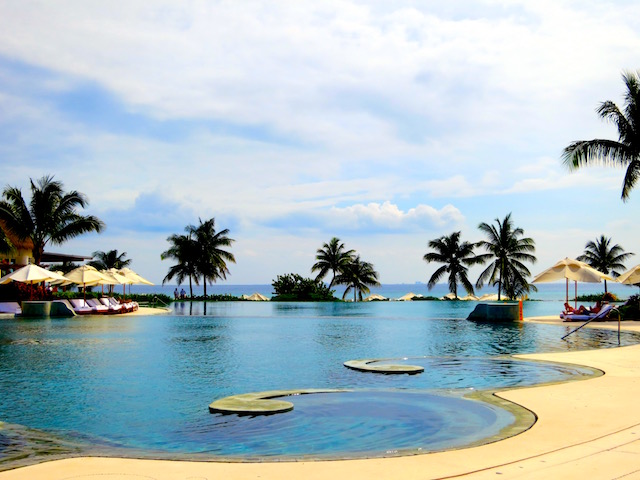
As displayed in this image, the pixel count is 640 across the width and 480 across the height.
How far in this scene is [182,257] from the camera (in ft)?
190

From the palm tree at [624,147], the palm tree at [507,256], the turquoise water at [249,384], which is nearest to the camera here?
the turquoise water at [249,384]

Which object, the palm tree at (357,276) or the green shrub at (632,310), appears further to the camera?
the palm tree at (357,276)

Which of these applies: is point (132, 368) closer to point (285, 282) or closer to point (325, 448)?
point (325, 448)

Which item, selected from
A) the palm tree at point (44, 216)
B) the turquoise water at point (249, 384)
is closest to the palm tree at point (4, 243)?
the palm tree at point (44, 216)

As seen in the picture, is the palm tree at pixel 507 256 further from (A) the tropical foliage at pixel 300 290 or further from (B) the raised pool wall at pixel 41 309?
(B) the raised pool wall at pixel 41 309

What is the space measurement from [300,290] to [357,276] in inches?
231

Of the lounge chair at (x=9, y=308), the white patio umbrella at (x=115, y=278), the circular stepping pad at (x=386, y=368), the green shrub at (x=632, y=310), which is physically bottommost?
the circular stepping pad at (x=386, y=368)

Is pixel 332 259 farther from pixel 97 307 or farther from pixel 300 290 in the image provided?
pixel 97 307

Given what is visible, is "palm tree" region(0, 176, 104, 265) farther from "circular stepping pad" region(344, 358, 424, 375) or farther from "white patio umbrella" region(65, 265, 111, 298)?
"circular stepping pad" region(344, 358, 424, 375)

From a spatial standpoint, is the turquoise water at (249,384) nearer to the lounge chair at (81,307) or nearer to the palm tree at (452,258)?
the lounge chair at (81,307)

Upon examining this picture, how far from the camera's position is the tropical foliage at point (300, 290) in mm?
58688

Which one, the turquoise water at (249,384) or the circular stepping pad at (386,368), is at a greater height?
the circular stepping pad at (386,368)

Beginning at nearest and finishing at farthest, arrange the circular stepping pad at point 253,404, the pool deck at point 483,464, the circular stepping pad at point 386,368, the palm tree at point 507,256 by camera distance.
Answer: the pool deck at point 483,464 < the circular stepping pad at point 253,404 < the circular stepping pad at point 386,368 < the palm tree at point 507,256

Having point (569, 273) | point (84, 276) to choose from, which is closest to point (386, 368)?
point (569, 273)
